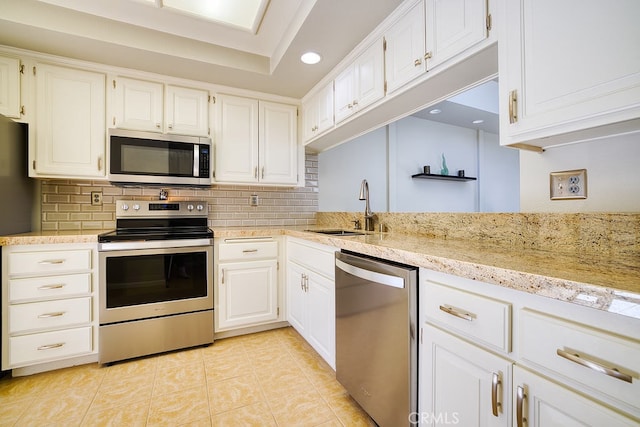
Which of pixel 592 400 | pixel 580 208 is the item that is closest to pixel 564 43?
pixel 580 208

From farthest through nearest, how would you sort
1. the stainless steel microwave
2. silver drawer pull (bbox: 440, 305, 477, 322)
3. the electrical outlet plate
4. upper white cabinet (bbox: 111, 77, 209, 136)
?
upper white cabinet (bbox: 111, 77, 209, 136) < the stainless steel microwave < the electrical outlet plate < silver drawer pull (bbox: 440, 305, 477, 322)

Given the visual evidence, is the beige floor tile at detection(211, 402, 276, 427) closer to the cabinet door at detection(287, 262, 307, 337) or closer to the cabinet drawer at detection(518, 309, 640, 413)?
the cabinet door at detection(287, 262, 307, 337)

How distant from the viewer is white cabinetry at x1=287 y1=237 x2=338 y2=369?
175 centimetres

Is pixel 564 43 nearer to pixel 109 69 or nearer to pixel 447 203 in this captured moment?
pixel 447 203

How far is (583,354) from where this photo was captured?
24.9 inches

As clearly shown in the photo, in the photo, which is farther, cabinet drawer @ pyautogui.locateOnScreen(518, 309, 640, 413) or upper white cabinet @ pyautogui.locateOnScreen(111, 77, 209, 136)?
upper white cabinet @ pyautogui.locateOnScreen(111, 77, 209, 136)

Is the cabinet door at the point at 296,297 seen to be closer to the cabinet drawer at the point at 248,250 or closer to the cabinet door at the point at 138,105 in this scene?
the cabinet drawer at the point at 248,250

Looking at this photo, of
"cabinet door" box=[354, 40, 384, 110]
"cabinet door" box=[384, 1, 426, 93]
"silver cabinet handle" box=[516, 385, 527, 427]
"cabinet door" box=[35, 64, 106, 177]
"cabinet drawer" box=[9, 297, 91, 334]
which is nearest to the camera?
"silver cabinet handle" box=[516, 385, 527, 427]

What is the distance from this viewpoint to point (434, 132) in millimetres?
2906

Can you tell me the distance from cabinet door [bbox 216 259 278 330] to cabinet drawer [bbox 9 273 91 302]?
2.99 feet

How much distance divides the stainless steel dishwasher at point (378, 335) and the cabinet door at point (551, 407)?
385 mm

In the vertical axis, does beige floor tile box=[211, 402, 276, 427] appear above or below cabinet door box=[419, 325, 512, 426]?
below

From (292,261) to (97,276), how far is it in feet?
4.62

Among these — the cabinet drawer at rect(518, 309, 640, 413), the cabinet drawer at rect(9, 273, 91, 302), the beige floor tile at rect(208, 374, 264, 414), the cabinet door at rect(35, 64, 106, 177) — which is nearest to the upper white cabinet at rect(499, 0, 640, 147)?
the cabinet drawer at rect(518, 309, 640, 413)
